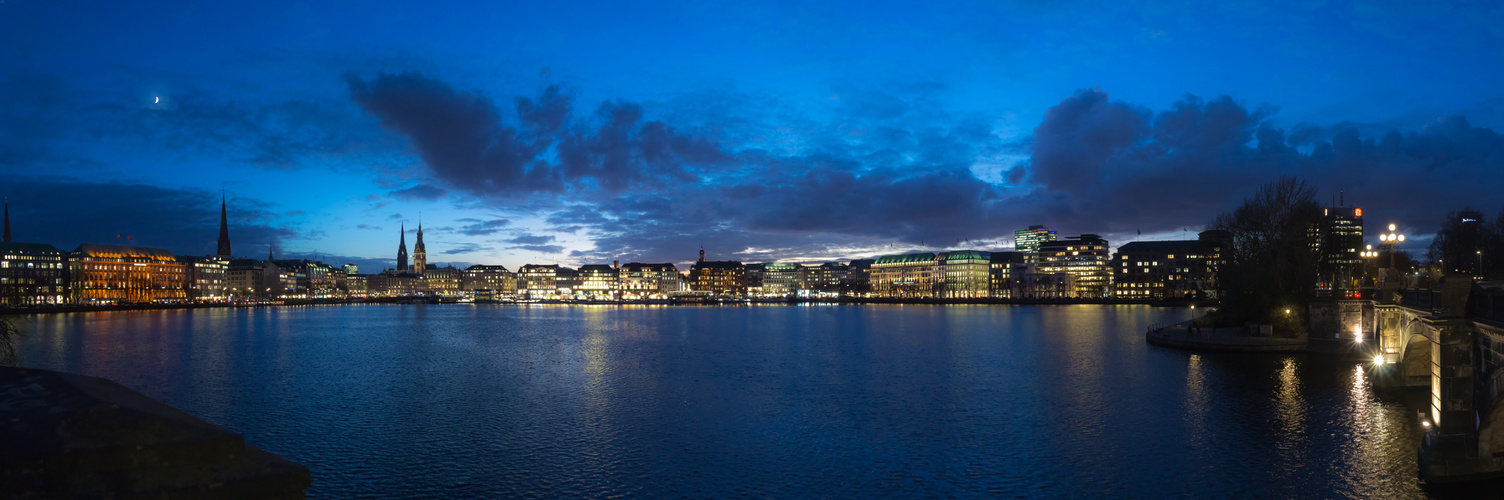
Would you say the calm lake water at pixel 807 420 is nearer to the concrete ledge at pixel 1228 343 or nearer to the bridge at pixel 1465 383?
the bridge at pixel 1465 383

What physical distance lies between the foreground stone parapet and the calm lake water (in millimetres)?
12747

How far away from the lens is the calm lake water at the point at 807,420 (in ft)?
62.3

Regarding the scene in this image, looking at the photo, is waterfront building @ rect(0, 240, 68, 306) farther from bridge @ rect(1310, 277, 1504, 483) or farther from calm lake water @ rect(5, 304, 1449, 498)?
bridge @ rect(1310, 277, 1504, 483)

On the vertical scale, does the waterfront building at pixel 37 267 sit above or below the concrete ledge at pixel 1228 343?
above

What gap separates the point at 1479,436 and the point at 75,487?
965 inches

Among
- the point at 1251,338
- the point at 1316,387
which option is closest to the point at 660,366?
the point at 1316,387

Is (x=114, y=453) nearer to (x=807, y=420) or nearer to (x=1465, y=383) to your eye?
(x=807, y=420)

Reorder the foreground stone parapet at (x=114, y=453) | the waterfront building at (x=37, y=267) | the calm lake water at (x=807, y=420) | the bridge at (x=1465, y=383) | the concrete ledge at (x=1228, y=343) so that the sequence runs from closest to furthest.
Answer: the foreground stone parapet at (x=114, y=453)
the bridge at (x=1465, y=383)
the calm lake water at (x=807, y=420)
the concrete ledge at (x=1228, y=343)
the waterfront building at (x=37, y=267)

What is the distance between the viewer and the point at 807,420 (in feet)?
87.1

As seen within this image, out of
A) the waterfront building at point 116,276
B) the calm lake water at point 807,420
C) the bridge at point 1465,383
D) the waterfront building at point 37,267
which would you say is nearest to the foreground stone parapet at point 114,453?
the calm lake water at point 807,420

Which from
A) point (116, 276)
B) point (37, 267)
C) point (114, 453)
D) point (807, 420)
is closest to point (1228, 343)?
point (807, 420)

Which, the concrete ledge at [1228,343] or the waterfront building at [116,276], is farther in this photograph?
the waterfront building at [116,276]

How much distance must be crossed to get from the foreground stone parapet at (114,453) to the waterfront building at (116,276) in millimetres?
204114

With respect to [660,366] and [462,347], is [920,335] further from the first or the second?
[462,347]
